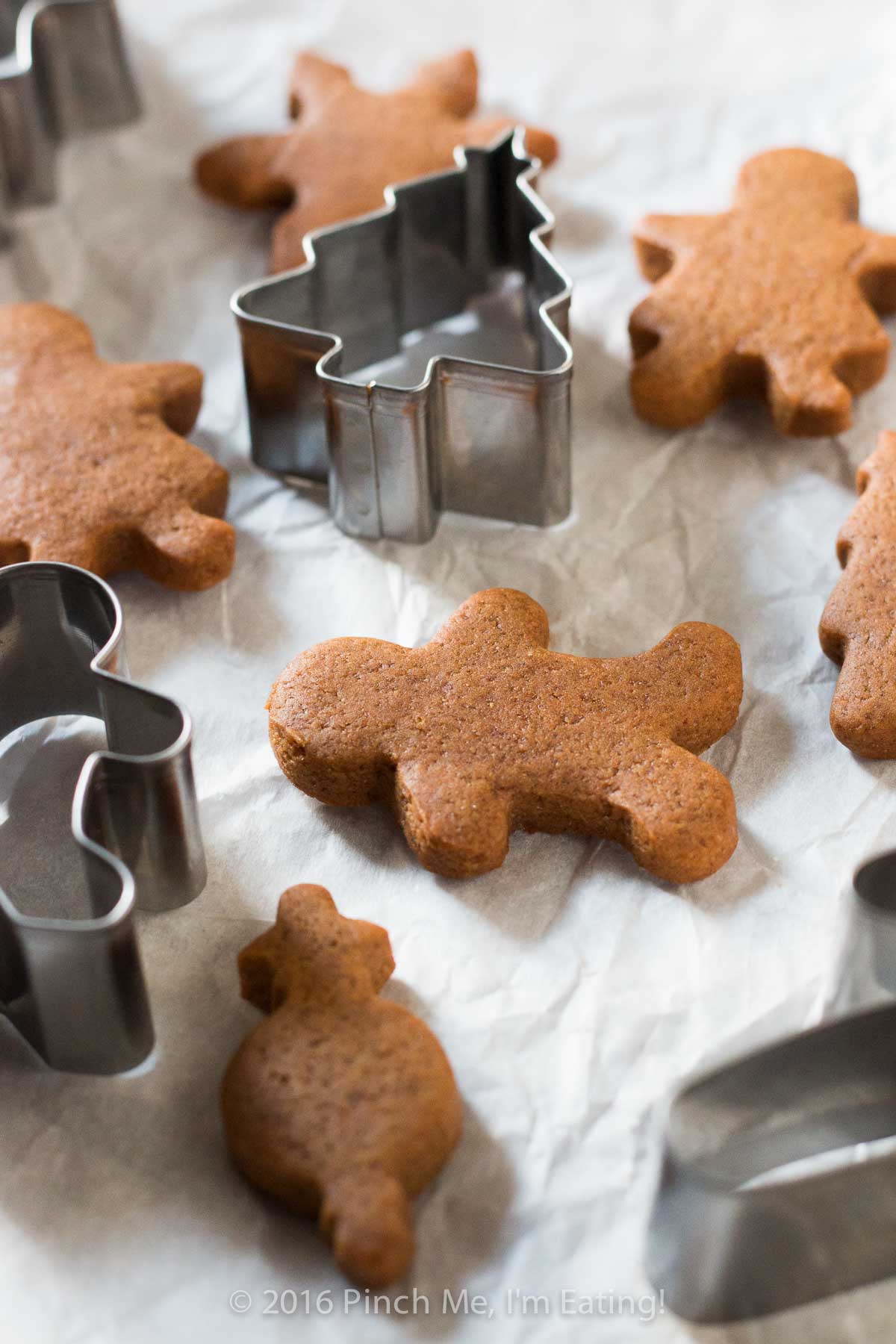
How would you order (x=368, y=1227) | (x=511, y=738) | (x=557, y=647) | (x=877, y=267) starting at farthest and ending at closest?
(x=877, y=267), (x=557, y=647), (x=511, y=738), (x=368, y=1227)

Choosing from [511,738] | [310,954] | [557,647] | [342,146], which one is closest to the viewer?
[310,954]

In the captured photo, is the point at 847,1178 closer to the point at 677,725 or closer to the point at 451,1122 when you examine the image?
the point at 451,1122

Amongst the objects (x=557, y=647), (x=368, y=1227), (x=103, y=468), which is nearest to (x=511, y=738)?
(x=557, y=647)

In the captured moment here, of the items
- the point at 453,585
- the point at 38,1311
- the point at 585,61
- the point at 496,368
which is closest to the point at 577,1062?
the point at 38,1311

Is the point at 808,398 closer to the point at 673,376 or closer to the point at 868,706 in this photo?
the point at 673,376

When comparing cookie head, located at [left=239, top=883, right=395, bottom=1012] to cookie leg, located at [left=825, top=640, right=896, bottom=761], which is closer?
cookie head, located at [left=239, top=883, right=395, bottom=1012]

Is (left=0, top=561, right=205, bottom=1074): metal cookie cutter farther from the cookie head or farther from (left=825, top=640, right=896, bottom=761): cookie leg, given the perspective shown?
(left=825, top=640, right=896, bottom=761): cookie leg

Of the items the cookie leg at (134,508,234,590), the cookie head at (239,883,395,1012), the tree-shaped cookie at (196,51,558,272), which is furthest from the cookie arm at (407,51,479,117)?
the cookie head at (239,883,395,1012)
